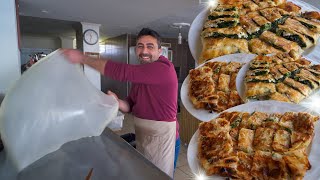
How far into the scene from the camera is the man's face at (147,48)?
4.02ft

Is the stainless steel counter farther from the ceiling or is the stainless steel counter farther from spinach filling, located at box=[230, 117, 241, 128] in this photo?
the ceiling

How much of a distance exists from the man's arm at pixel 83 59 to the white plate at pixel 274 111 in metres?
0.55

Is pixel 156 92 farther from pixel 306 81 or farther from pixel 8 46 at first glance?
pixel 8 46

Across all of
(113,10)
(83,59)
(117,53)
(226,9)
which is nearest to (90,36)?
(113,10)

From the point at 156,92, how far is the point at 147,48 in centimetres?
27

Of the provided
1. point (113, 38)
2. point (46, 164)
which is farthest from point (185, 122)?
point (113, 38)

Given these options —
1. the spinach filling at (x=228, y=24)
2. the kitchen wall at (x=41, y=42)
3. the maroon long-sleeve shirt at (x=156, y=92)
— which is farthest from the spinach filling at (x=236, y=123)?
the kitchen wall at (x=41, y=42)

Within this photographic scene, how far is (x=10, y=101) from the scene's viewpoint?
0.72 m

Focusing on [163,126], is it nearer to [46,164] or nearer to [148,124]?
[148,124]

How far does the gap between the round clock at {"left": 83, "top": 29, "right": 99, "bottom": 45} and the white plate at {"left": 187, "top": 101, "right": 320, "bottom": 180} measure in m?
5.20

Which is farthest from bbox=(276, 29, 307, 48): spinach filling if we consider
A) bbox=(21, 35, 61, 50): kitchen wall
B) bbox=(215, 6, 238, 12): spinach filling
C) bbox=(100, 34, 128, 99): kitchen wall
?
bbox=(21, 35, 61, 50): kitchen wall

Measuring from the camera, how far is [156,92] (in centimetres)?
125

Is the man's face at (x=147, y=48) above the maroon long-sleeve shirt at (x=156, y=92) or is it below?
above

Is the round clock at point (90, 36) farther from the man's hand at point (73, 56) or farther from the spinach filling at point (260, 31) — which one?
the spinach filling at point (260, 31)
